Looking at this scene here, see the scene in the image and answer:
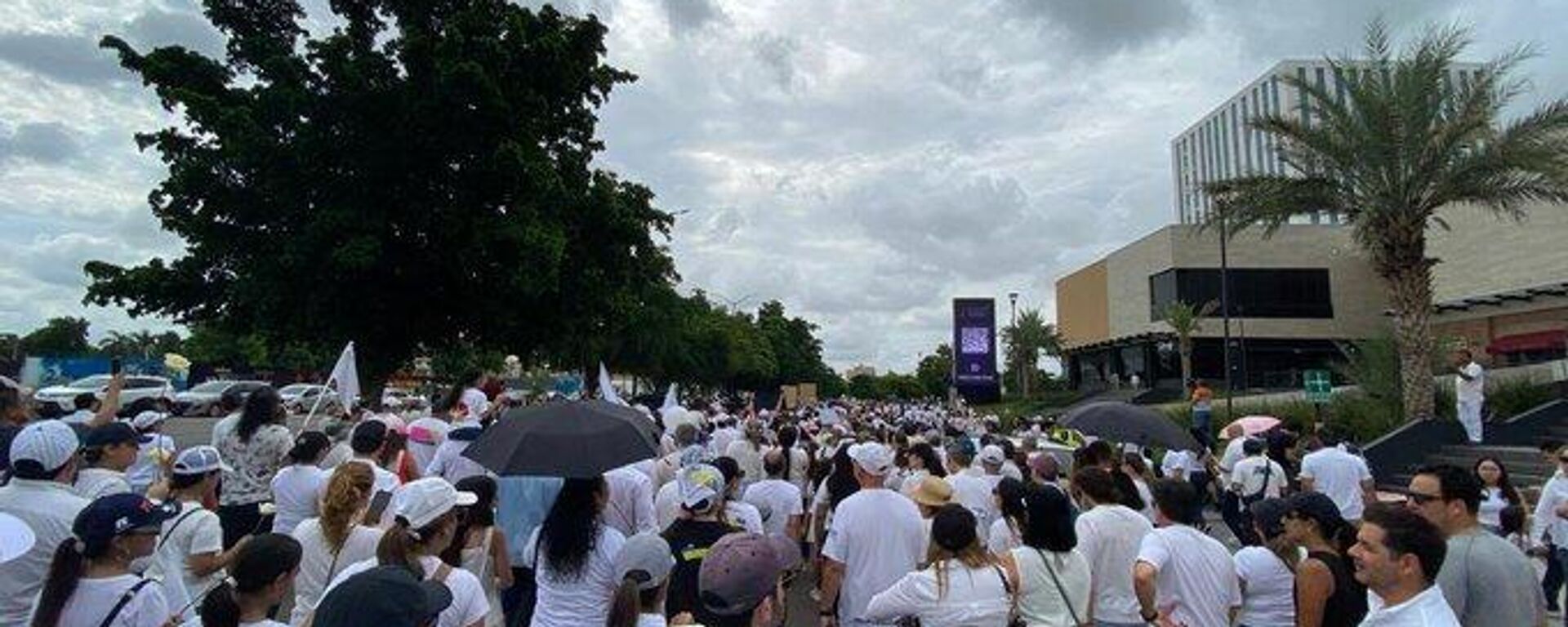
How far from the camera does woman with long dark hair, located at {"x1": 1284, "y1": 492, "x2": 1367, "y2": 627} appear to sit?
432 cm

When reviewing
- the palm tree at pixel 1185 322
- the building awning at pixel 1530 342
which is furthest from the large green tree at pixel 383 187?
the palm tree at pixel 1185 322

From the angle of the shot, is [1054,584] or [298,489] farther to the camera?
[298,489]

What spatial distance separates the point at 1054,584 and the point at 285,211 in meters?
19.4

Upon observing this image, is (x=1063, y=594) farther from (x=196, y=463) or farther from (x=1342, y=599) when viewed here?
(x=196, y=463)

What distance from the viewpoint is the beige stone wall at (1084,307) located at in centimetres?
6188

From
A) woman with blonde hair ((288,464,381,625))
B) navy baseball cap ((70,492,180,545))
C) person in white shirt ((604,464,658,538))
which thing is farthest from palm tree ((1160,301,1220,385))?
navy baseball cap ((70,492,180,545))

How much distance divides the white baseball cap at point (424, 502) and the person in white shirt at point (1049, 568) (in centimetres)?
251

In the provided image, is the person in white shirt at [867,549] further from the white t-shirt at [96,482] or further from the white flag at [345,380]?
the white flag at [345,380]

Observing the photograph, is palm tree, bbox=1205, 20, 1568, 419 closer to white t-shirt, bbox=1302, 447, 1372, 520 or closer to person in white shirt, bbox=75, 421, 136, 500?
white t-shirt, bbox=1302, 447, 1372, 520

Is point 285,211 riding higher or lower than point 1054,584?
higher

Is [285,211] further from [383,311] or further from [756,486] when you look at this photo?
[756,486]

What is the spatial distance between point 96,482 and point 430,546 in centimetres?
280

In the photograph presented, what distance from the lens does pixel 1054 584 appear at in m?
4.41

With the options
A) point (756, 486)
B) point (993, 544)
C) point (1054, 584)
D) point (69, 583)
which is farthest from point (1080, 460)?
point (69, 583)
